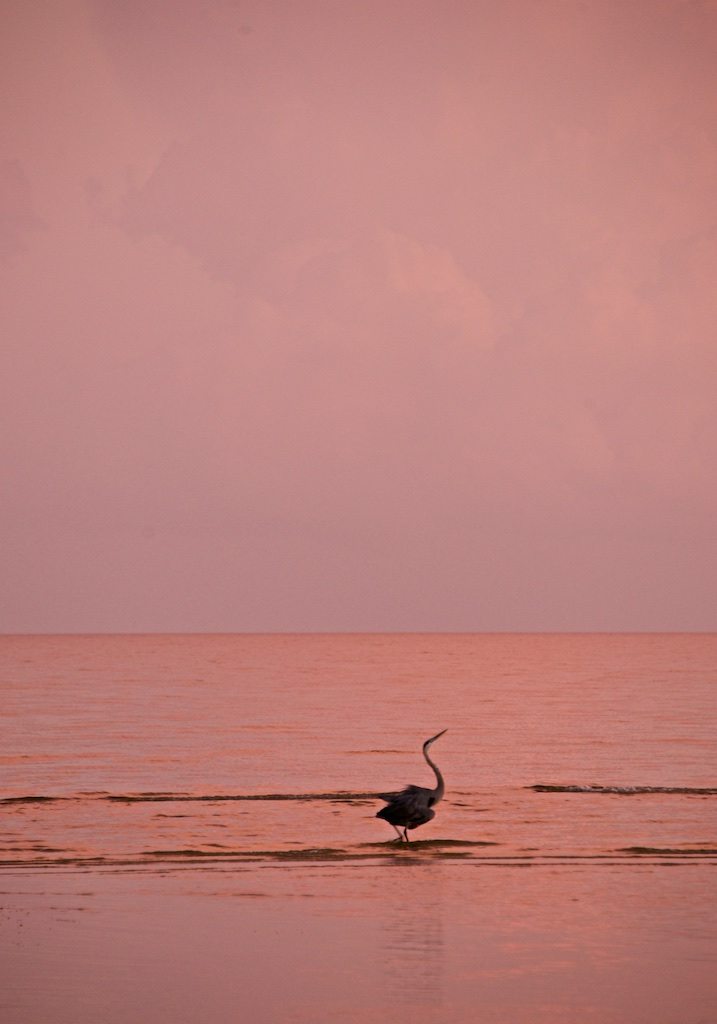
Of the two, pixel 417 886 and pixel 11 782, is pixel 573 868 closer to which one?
pixel 417 886

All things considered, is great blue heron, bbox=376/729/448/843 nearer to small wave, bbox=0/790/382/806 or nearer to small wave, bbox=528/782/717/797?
small wave, bbox=0/790/382/806

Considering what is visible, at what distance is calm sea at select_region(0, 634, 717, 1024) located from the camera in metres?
12.5

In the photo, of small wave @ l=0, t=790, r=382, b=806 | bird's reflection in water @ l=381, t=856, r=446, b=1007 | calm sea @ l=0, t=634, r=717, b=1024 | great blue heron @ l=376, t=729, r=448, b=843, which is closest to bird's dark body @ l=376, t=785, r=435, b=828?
great blue heron @ l=376, t=729, r=448, b=843

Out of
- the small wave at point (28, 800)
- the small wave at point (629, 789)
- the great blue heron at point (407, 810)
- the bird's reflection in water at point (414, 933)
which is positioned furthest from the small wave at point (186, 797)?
the bird's reflection in water at point (414, 933)

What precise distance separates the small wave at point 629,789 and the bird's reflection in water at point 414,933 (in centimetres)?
1031

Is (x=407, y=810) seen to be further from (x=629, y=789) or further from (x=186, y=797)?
(x=629, y=789)

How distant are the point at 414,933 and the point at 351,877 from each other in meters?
3.89

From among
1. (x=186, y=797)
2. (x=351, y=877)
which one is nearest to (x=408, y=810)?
(x=351, y=877)

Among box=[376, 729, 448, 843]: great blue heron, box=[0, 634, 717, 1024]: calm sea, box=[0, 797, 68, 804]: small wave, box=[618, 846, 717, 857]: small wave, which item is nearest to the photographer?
box=[0, 634, 717, 1024]: calm sea

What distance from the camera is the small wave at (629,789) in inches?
1136

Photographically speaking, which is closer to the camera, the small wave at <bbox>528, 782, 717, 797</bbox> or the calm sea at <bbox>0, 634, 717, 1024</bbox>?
the calm sea at <bbox>0, 634, 717, 1024</bbox>

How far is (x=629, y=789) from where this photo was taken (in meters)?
29.6

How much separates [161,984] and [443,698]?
5608 centimetres

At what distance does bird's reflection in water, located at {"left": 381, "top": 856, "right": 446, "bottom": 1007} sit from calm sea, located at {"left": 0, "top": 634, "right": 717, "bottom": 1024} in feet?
0.13
